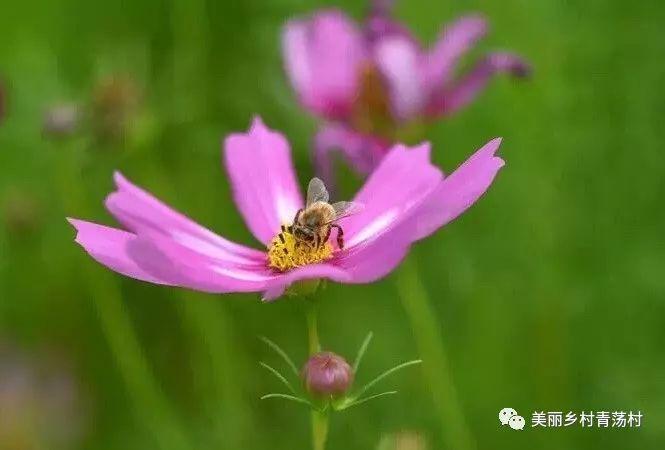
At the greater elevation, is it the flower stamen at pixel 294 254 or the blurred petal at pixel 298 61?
the blurred petal at pixel 298 61

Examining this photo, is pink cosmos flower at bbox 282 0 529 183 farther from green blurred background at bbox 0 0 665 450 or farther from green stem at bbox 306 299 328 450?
green stem at bbox 306 299 328 450

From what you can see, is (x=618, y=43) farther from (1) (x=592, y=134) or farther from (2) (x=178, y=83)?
(2) (x=178, y=83)

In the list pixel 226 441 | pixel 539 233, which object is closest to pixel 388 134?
pixel 539 233

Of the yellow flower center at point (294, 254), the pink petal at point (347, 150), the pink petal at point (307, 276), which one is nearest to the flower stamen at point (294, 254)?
the yellow flower center at point (294, 254)

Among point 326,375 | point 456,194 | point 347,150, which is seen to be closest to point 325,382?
point 326,375

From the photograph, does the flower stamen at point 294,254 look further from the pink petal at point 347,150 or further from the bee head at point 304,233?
the pink petal at point 347,150
